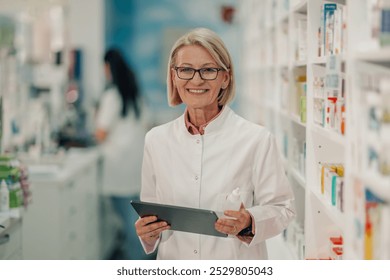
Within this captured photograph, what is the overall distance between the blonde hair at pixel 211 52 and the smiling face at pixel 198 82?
A: 0.7 inches

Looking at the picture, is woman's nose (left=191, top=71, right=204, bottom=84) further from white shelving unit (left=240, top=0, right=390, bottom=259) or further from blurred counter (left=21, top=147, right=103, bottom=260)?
blurred counter (left=21, top=147, right=103, bottom=260)

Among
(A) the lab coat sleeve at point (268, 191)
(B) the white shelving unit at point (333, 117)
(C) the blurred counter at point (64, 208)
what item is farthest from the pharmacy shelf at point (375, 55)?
(C) the blurred counter at point (64, 208)

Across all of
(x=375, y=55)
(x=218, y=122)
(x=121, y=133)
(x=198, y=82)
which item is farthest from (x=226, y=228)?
(x=121, y=133)

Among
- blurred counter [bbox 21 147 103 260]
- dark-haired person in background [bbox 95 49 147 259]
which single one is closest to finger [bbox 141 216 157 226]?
blurred counter [bbox 21 147 103 260]

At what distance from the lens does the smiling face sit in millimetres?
2113

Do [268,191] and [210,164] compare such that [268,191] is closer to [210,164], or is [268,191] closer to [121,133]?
[210,164]

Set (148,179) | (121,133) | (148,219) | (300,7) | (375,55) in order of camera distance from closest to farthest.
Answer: (375,55), (148,219), (148,179), (300,7), (121,133)

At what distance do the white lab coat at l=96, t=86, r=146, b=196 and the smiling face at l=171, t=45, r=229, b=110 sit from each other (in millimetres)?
2542

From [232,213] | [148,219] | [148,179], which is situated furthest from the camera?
[148,179]

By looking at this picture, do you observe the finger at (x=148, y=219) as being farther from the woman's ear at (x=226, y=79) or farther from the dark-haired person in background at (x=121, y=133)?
the dark-haired person in background at (x=121, y=133)

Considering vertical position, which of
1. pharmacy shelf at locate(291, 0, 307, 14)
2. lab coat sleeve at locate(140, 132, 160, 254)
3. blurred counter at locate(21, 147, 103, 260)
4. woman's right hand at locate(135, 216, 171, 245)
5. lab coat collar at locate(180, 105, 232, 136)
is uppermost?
pharmacy shelf at locate(291, 0, 307, 14)

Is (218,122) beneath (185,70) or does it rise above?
beneath

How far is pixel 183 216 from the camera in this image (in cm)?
204

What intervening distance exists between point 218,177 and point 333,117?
0.45 metres
